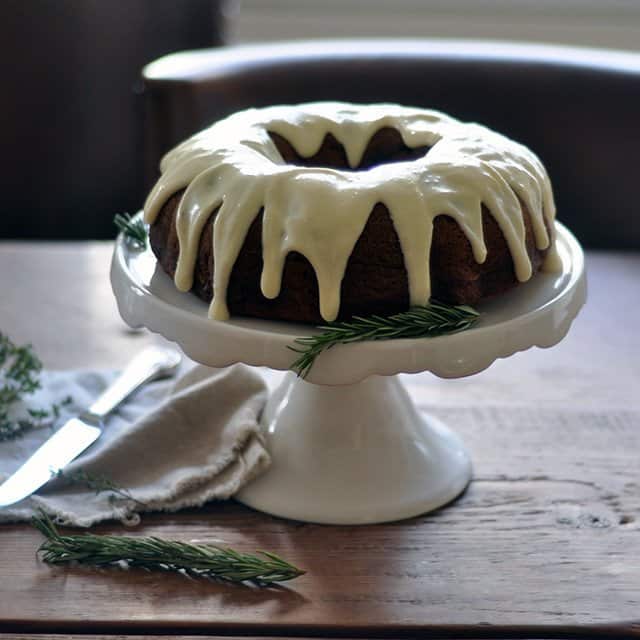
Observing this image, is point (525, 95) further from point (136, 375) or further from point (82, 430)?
point (82, 430)

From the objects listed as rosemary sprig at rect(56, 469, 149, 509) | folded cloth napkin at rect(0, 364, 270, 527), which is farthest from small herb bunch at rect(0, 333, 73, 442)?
rosemary sprig at rect(56, 469, 149, 509)

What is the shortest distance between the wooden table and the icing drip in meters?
0.22

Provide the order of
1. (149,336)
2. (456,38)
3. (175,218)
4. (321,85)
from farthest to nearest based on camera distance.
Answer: (456,38) → (321,85) → (149,336) → (175,218)

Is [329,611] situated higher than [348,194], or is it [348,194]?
[348,194]

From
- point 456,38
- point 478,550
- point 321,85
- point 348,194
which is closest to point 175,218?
point 348,194

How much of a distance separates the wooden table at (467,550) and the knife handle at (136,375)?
0.21ft

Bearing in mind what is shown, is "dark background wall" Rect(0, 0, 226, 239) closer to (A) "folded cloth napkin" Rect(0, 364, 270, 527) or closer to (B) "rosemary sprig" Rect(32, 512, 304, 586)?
(A) "folded cloth napkin" Rect(0, 364, 270, 527)

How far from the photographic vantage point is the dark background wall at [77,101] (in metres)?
2.06

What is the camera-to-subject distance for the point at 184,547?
3.09 ft

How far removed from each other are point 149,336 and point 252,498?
409 mm

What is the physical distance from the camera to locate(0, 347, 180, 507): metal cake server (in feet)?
3.37

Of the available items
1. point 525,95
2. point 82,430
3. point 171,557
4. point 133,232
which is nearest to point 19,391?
point 82,430

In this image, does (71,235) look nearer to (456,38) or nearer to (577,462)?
(456,38)

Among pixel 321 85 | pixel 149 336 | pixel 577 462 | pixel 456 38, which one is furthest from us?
pixel 456 38
